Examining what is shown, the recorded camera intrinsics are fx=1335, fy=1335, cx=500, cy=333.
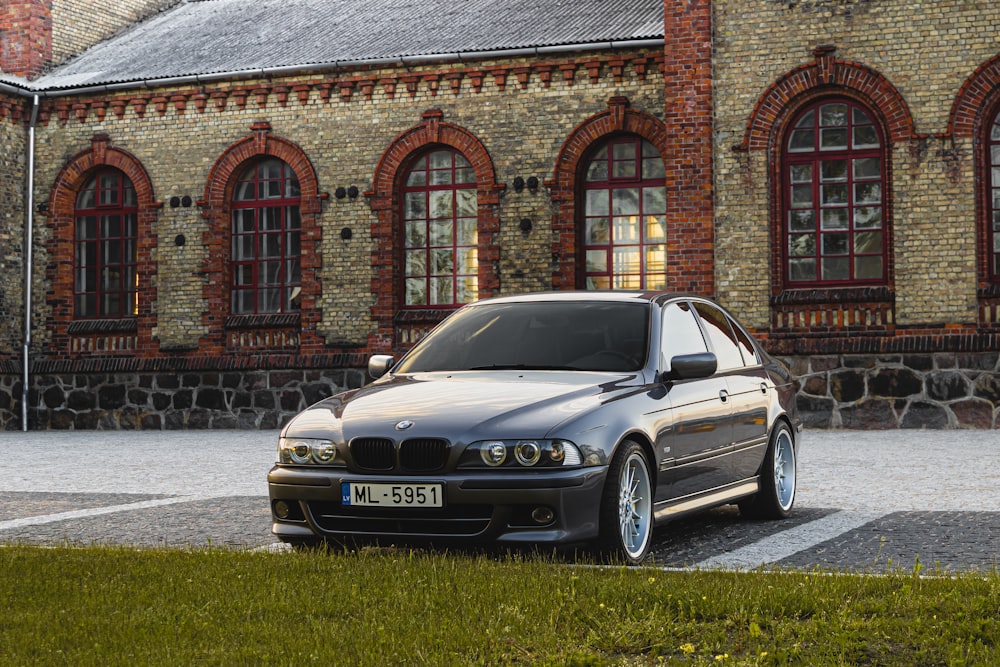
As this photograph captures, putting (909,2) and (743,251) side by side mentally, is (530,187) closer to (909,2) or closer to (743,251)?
(743,251)

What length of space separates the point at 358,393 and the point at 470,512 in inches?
52.7

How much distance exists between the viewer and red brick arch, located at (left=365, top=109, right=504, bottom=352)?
2238cm

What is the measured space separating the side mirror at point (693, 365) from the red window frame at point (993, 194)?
12911mm

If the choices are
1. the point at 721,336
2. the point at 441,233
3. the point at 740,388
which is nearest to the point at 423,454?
the point at 740,388

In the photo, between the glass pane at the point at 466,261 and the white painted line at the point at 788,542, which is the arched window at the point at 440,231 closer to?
the glass pane at the point at 466,261

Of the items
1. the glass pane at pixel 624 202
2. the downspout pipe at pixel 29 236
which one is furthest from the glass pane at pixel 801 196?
the downspout pipe at pixel 29 236

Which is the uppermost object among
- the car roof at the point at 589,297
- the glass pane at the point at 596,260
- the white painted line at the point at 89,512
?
the glass pane at the point at 596,260

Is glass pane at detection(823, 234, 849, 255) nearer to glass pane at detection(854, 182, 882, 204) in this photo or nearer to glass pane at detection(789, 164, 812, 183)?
glass pane at detection(854, 182, 882, 204)

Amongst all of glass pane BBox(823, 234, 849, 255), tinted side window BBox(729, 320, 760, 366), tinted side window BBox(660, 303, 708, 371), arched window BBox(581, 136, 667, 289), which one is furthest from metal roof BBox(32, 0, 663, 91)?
tinted side window BBox(660, 303, 708, 371)

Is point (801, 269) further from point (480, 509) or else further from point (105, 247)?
point (480, 509)

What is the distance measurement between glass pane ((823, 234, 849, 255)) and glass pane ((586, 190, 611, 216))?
3.83 metres

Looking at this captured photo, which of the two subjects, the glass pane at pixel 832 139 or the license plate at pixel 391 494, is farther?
the glass pane at pixel 832 139

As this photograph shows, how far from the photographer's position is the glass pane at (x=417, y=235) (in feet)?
75.8

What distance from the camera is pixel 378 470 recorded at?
6.66 m
